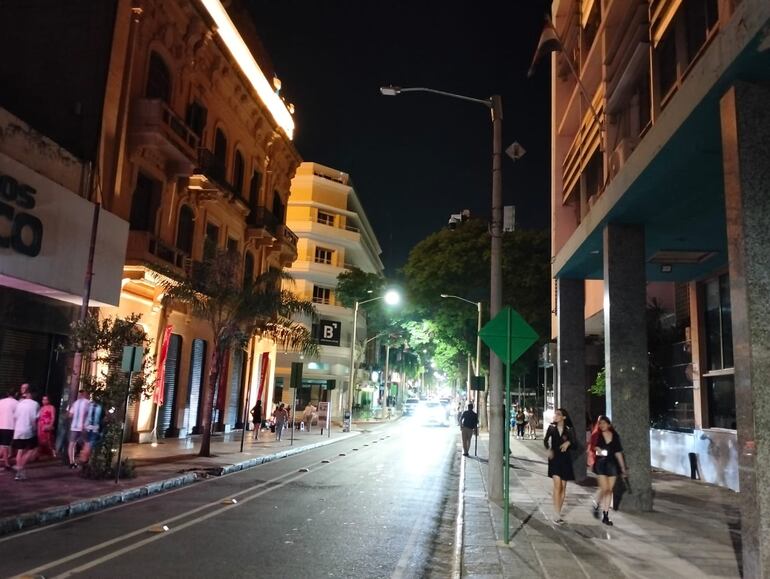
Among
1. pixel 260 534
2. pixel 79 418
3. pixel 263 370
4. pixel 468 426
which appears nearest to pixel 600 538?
pixel 260 534

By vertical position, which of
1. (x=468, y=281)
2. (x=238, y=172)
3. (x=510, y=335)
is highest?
(x=238, y=172)

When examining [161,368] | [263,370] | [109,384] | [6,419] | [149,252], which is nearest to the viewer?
[6,419]

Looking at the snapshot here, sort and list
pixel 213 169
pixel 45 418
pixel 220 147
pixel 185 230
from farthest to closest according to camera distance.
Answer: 1. pixel 220 147
2. pixel 213 169
3. pixel 185 230
4. pixel 45 418

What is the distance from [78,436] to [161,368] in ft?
24.3

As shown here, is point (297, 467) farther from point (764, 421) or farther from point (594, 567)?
point (764, 421)

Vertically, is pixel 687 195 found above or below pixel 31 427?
above

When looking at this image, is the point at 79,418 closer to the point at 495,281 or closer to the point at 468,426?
the point at 495,281

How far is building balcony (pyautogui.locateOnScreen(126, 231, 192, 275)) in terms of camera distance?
1908cm

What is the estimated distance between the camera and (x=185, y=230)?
2375 centimetres

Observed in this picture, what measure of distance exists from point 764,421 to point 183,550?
21.9ft

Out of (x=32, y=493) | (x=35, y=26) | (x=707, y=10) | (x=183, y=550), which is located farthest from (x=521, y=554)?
(x=35, y=26)

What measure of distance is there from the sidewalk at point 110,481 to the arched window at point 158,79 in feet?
37.4

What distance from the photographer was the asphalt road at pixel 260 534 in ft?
23.0

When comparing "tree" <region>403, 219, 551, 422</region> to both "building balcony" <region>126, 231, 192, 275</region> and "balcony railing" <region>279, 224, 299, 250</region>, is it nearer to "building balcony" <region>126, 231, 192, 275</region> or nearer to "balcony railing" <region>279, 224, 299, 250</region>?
"balcony railing" <region>279, 224, 299, 250</region>
